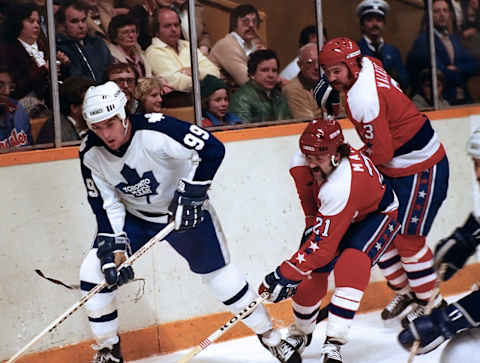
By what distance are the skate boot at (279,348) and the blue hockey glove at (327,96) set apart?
971 mm

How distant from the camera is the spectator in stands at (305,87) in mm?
4164

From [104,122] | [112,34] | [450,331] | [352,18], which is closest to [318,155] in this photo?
[104,122]

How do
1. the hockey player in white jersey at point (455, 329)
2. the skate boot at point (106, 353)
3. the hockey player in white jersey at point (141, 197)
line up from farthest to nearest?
1. the skate boot at point (106, 353)
2. the hockey player in white jersey at point (141, 197)
3. the hockey player in white jersey at point (455, 329)

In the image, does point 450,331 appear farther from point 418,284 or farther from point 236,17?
point 236,17

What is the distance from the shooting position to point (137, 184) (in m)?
3.04

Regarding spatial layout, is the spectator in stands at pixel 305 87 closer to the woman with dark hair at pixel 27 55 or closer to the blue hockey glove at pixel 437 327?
the woman with dark hair at pixel 27 55

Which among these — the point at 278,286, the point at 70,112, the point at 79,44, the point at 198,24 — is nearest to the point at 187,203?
the point at 278,286

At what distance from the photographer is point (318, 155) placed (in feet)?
9.82

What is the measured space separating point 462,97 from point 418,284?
142 cm

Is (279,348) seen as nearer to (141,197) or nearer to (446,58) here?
(141,197)

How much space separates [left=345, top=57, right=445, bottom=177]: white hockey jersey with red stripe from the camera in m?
3.26

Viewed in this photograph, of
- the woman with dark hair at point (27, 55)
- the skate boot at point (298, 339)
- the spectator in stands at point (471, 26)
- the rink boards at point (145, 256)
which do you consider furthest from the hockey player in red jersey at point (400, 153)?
the spectator in stands at point (471, 26)

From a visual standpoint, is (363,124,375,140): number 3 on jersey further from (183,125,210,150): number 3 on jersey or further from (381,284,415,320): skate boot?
(381,284,415,320): skate boot

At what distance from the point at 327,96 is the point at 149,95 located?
772 mm
